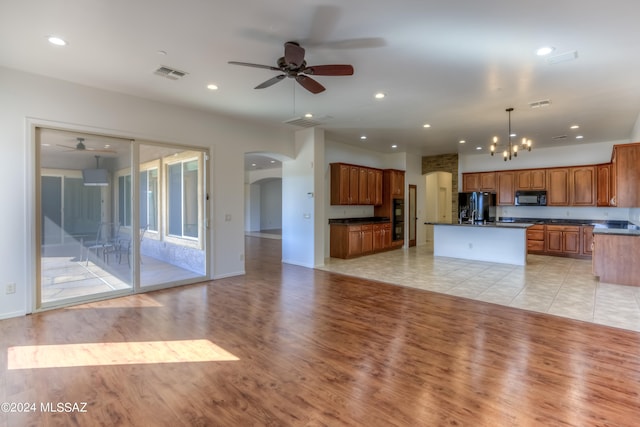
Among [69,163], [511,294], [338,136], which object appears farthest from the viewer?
[338,136]

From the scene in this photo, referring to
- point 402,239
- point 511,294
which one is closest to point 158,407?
point 511,294

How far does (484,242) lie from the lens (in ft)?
24.5

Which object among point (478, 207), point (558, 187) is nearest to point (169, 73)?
point (478, 207)

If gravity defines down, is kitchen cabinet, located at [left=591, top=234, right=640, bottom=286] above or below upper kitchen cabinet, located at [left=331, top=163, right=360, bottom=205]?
below

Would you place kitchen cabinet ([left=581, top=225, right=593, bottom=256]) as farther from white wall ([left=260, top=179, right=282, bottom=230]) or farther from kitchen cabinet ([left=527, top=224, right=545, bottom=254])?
white wall ([left=260, top=179, right=282, bottom=230])

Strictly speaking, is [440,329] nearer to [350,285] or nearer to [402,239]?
[350,285]

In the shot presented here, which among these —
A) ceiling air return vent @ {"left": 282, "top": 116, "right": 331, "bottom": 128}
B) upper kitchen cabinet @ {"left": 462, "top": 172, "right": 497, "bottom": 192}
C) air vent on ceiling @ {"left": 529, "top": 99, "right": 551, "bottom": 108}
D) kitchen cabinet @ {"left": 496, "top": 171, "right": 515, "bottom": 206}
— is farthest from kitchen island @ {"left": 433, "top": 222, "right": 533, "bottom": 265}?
ceiling air return vent @ {"left": 282, "top": 116, "right": 331, "bottom": 128}

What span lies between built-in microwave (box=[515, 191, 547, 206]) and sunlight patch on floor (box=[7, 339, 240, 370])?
360 inches

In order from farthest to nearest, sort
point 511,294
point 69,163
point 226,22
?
point 511,294, point 69,163, point 226,22

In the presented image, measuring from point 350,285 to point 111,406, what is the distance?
12.4 feet

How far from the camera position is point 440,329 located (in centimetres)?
349

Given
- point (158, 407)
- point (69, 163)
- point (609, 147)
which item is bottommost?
point (158, 407)

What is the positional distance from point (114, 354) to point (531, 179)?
10088 mm

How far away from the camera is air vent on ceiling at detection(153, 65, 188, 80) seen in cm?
384
